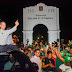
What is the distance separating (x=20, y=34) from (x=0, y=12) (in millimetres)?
3905

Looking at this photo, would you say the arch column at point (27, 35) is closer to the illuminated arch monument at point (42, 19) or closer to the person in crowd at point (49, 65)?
the illuminated arch monument at point (42, 19)

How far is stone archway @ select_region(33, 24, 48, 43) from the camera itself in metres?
24.5

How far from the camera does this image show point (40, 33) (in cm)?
2448

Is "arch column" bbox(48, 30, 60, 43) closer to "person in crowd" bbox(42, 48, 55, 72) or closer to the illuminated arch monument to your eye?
the illuminated arch monument

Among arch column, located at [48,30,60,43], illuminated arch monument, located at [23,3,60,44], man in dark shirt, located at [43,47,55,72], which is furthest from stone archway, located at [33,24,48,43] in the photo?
man in dark shirt, located at [43,47,55,72]

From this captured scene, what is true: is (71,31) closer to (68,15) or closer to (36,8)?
(68,15)

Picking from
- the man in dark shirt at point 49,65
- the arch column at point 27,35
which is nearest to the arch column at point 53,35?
the arch column at point 27,35

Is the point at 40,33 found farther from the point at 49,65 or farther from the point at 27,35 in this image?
the point at 49,65

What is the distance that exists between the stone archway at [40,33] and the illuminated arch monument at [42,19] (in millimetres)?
566

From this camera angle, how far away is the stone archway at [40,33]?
80.4ft

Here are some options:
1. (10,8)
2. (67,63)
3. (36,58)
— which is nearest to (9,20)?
(10,8)

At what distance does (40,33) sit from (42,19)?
1916mm

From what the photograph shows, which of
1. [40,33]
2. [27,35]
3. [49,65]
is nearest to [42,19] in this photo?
[40,33]

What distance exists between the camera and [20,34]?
24250 mm
